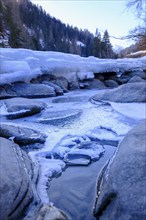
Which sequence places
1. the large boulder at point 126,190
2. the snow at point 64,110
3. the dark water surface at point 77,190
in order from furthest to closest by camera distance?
the snow at point 64,110, the dark water surface at point 77,190, the large boulder at point 126,190

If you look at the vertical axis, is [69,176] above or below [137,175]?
below

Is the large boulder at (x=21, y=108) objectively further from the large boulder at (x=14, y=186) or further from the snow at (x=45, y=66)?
the large boulder at (x=14, y=186)

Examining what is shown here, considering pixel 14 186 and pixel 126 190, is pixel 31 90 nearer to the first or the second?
pixel 14 186

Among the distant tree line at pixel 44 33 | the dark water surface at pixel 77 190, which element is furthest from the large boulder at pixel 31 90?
the distant tree line at pixel 44 33

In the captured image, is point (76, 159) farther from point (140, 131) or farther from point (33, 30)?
point (33, 30)

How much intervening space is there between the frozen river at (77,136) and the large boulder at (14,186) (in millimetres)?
158

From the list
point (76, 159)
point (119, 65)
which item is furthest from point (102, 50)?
point (76, 159)

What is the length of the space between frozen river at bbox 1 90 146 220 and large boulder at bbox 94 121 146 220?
256mm

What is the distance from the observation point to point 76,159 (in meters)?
3.04

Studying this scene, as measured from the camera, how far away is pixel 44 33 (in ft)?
176

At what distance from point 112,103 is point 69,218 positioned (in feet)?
15.0

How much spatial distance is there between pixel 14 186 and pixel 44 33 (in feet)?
177

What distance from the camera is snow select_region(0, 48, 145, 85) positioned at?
8.15 m

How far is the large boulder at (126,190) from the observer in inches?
70.7
